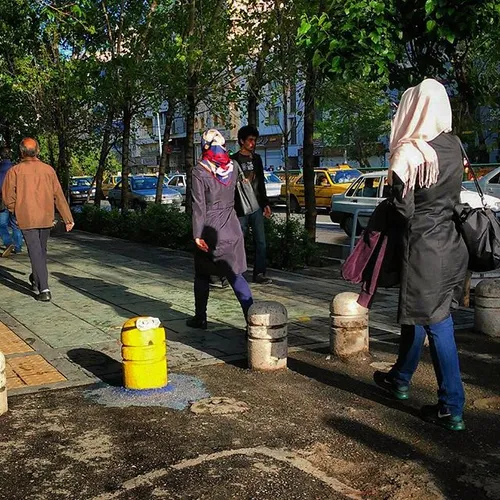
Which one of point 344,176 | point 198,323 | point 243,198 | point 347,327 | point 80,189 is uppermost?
point 344,176

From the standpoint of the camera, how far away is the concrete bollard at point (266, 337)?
5.27 m

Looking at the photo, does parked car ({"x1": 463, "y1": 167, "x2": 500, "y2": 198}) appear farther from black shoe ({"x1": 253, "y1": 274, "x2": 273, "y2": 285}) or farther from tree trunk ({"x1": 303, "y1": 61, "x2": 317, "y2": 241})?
black shoe ({"x1": 253, "y1": 274, "x2": 273, "y2": 285})

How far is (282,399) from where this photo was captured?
4.72 metres

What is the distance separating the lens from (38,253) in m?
8.11

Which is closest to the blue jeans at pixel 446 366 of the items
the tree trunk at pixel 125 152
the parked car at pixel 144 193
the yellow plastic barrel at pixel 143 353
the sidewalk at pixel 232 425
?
the sidewalk at pixel 232 425

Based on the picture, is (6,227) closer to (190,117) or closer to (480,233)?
(190,117)

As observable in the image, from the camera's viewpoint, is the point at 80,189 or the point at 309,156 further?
the point at 80,189

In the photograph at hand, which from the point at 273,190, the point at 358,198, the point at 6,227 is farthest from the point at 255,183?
the point at 273,190

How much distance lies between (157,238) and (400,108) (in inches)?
406

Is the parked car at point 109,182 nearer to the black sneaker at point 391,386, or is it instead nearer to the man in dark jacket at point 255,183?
the man in dark jacket at point 255,183

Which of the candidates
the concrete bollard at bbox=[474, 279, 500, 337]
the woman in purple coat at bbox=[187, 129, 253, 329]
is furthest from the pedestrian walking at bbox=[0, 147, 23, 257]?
the concrete bollard at bbox=[474, 279, 500, 337]

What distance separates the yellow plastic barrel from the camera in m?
4.80

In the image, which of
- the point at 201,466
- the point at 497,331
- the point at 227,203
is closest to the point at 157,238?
the point at 227,203

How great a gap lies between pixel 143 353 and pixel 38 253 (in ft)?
12.4
